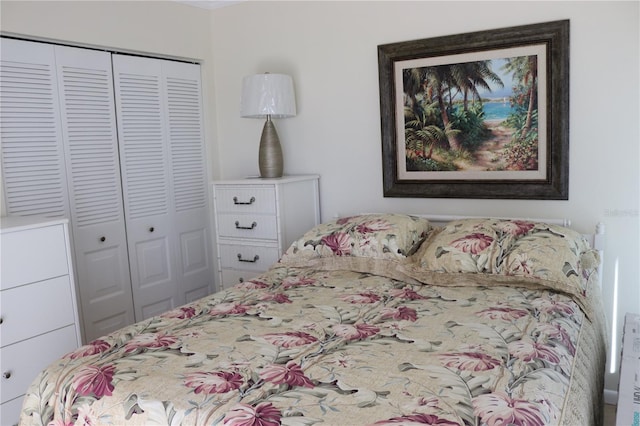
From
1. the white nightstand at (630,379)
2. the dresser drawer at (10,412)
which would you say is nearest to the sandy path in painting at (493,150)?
the white nightstand at (630,379)

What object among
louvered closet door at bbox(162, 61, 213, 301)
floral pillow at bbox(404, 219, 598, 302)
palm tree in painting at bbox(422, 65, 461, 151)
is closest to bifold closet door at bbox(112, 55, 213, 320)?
louvered closet door at bbox(162, 61, 213, 301)

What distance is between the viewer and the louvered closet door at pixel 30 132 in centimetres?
264

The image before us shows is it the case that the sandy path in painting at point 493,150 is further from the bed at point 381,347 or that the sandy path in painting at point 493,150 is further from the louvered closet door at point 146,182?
the louvered closet door at point 146,182

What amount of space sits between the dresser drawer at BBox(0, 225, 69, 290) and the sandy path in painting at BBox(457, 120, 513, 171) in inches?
80.5

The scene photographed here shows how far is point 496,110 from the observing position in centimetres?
271

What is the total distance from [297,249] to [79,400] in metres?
1.43

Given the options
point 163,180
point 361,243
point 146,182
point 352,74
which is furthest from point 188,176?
point 361,243

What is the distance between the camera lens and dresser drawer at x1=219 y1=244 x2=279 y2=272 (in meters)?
3.06

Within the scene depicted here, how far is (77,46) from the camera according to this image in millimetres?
2910

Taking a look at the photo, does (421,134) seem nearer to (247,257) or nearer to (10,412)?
(247,257)

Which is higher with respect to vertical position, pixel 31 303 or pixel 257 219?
pixel 257 219

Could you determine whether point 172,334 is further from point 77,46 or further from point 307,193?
point 77,46

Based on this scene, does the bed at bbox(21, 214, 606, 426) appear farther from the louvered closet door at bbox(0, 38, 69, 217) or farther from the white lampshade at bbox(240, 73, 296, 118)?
the louvered closet door at bbox(0, 38, 69, 217)

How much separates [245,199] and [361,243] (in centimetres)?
85
